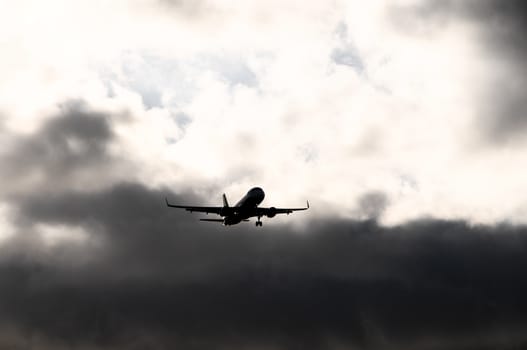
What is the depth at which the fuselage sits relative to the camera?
146875 mm

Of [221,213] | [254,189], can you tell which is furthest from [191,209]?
[254,189]

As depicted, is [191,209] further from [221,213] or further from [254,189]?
[254,189]

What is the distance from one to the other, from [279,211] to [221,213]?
1619 centimetres

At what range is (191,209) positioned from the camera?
15750cm

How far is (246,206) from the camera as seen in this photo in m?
150

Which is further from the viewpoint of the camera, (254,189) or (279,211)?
(279,211)

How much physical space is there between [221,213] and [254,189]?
13.9 m

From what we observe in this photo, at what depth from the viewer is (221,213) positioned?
15650 cm

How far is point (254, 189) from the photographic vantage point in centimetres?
14738

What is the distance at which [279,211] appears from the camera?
163250 millimetres

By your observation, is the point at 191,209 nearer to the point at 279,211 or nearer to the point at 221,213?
the point at 221,213

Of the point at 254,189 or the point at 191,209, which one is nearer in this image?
the point at 254,189

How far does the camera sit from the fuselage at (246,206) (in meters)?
147
